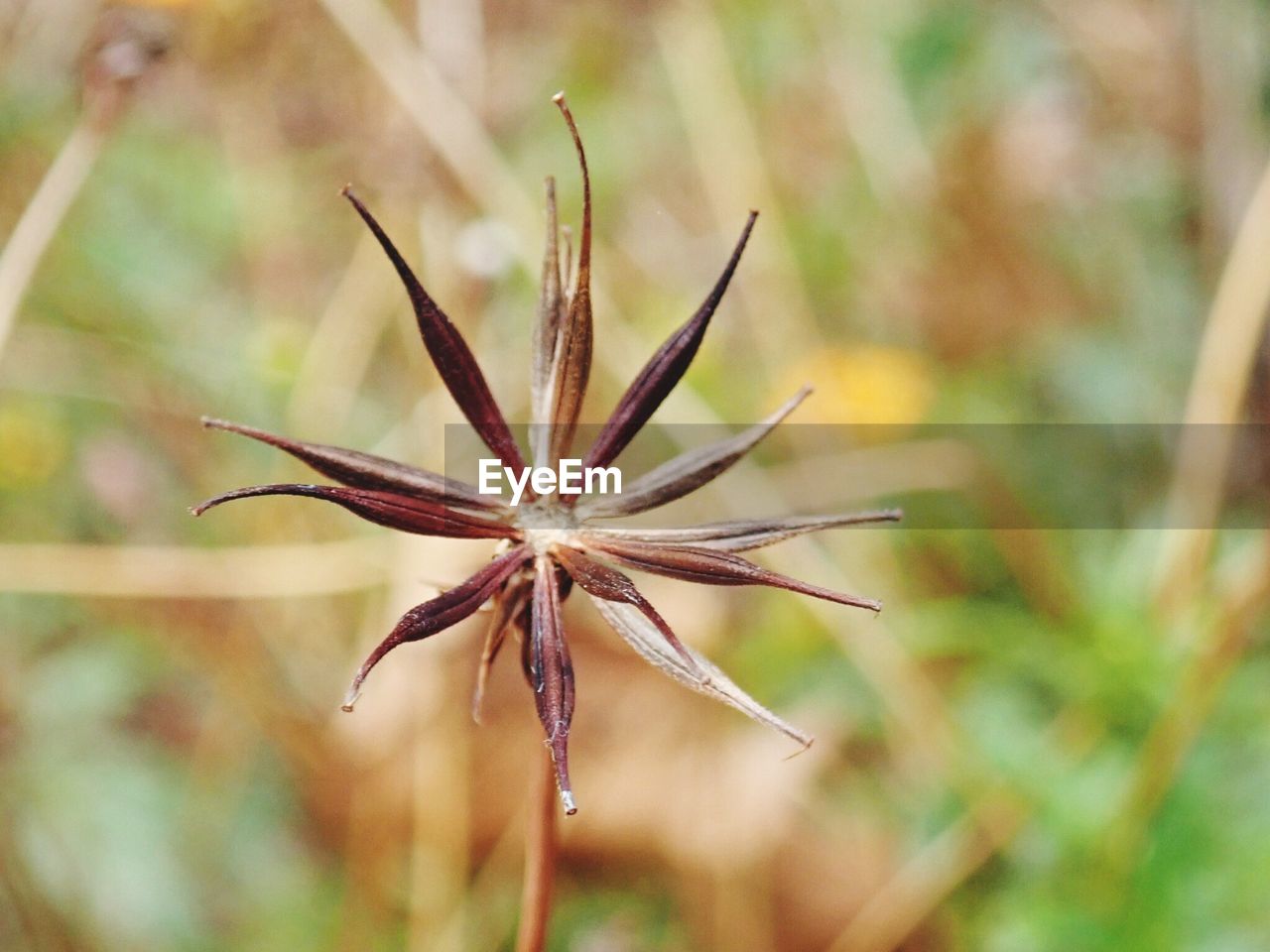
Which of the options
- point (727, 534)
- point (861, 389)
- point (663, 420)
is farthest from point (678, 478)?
point (861, 389)

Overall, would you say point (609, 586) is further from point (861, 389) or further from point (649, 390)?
point (861, 389)

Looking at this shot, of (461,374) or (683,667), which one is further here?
(461,374)

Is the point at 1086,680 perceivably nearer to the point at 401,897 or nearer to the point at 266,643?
the point at 401,897

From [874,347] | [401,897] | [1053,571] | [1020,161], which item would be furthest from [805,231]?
[401,897]

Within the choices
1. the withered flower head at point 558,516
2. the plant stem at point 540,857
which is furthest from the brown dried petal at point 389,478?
the plant stem at point 540,857

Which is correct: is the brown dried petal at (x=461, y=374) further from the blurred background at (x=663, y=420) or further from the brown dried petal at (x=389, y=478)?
the blurred background at (x=663, y=420)

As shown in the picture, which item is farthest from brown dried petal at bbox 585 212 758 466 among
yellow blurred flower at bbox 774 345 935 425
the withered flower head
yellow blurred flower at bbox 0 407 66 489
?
yellow blurred flower at bbox 0 407 66 489
